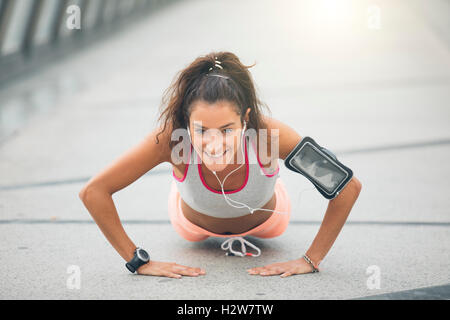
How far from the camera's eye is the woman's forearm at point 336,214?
268cm

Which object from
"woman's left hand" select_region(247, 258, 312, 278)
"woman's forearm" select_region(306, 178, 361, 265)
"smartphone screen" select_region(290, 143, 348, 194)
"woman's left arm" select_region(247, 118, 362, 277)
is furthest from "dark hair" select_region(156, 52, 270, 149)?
"woman's left hand" select_region(247, 258, 312, 278)

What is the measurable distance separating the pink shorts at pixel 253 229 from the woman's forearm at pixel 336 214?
327 mm

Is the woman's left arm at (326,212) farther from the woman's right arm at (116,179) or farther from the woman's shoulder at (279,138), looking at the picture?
the woman's right arm at (116,179)

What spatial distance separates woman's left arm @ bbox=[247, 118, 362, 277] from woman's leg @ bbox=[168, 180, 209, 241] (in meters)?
0.45

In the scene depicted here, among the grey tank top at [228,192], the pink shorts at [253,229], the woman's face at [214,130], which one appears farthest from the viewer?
the pink shorts at [253,229]

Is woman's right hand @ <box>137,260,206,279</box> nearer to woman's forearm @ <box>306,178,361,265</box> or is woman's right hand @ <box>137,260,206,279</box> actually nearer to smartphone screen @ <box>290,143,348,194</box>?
woman's forearm @ <box>306,178,361,265</box>

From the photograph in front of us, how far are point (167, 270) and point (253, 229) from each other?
0.48 meters

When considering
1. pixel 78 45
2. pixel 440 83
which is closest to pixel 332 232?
pixel 440 83

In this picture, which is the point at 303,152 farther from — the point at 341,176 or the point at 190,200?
the point at 190,200

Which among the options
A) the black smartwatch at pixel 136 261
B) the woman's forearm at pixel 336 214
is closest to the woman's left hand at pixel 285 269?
the woman's forearm at pixel 336 214

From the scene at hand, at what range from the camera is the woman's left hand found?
2.82m

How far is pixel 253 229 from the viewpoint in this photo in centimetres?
302

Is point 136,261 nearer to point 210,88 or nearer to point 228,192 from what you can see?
point 228,192

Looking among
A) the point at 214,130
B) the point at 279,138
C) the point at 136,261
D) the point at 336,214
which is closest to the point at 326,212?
the point at 336,214
